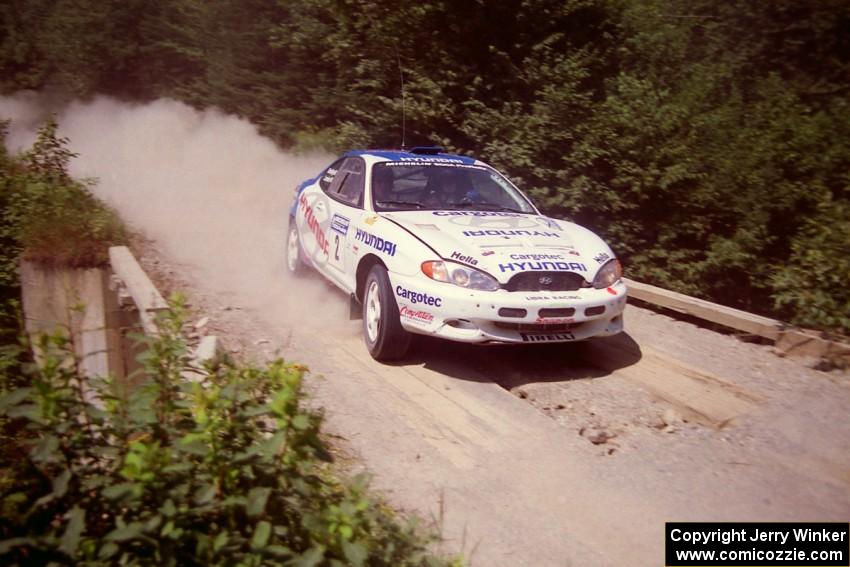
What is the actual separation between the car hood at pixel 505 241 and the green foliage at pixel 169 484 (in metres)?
2.67

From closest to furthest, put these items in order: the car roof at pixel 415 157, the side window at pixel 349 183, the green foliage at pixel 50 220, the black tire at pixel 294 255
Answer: the side window at pixel 349 183 → the car roof at pixel 415 157 → the black tire at pixel 294 255 → the green foliage at pixel 50 220

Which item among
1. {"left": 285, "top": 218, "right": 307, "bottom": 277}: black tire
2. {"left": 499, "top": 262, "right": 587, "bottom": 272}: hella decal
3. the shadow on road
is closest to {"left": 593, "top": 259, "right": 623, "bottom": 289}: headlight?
{"left": 499, "top": 262, "right": 587, "bottom": 272}: hella decal

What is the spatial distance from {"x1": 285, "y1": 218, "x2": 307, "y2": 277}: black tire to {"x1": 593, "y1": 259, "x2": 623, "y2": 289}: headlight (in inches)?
143

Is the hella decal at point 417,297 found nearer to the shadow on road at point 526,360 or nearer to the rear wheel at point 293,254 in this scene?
the shadow on road at point 526,360

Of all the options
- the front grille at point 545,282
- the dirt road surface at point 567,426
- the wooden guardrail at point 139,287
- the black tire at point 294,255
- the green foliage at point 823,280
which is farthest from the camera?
the black tire at point 294,255

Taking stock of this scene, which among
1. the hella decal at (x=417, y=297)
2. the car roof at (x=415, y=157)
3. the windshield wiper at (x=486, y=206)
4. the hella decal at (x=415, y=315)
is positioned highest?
the car roof at (x=415, y=157)

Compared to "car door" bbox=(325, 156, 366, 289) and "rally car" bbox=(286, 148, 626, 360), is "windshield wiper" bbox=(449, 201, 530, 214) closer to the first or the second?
"rally car" bbox=(286, 148, 626, 360)

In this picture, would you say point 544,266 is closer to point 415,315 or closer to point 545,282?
point 545,282

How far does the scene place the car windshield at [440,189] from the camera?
632 centimetres

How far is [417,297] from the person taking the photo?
517 cm

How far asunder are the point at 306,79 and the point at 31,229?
11.1m

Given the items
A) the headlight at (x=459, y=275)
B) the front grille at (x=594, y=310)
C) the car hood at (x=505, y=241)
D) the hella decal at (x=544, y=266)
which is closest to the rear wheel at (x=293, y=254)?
the car hood at (x=505, y=241)

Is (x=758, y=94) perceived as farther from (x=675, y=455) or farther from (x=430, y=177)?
(x=675, y=455)

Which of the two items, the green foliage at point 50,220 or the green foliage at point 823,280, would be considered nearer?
the green foliage at point 823,280
